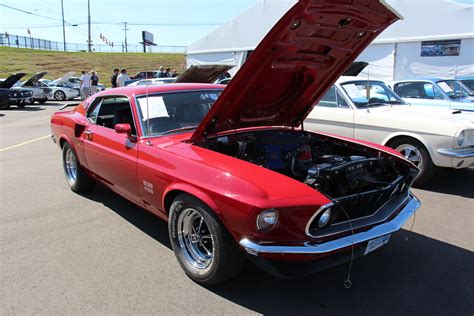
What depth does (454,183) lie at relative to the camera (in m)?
6.05

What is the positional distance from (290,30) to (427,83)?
770 centimetres

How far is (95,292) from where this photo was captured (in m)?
3.11

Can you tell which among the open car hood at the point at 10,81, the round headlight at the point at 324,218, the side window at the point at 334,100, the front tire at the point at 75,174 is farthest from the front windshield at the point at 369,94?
the open car hood at the point at 10,81

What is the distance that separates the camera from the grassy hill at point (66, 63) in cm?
3959

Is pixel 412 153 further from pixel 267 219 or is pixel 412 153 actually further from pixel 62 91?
pixel 62 91

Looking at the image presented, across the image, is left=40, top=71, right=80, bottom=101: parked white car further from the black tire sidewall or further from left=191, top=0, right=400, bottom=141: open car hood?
the black tire sidewall

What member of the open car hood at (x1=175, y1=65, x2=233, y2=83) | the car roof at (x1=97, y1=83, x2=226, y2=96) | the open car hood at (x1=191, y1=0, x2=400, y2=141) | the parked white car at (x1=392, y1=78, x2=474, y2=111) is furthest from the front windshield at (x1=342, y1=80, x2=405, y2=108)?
the open car hood at (x1=175, y1=65, x2=233, y2=83)

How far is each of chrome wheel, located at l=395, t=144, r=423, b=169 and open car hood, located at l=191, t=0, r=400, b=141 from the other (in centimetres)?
229

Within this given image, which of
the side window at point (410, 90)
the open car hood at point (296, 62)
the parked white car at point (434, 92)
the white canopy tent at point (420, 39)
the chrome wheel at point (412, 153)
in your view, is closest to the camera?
the open car hood at point (296, 62)

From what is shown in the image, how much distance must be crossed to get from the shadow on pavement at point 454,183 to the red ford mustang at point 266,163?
7.57 feet

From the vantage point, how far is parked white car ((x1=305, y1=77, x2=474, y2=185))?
555cm

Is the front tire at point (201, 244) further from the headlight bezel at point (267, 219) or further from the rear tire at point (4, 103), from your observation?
the rear tire at point (4, 103)

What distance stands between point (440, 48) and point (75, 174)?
14797mm

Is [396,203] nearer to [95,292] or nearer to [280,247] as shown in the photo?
[280,247]
